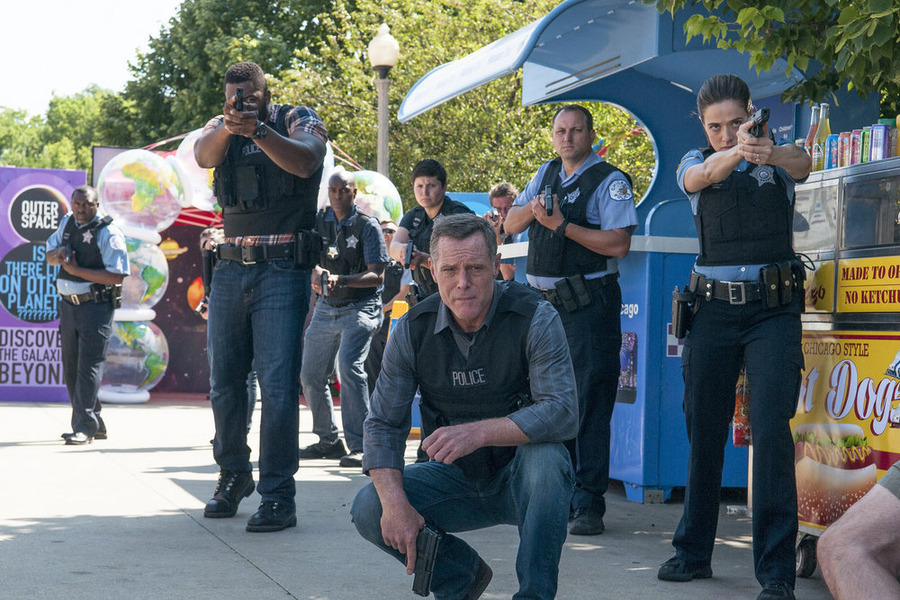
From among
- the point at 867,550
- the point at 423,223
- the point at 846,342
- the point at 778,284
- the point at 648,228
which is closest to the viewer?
the point at 867,550

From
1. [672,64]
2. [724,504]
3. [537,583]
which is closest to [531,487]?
[537,583]

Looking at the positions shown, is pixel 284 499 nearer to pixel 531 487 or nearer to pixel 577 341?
pixel 577 341

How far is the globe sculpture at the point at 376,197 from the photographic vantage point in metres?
13.2

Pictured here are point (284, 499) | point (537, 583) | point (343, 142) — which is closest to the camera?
point (537, 583)

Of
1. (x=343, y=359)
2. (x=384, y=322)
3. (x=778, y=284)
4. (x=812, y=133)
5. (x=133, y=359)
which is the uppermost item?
(x=812, y=133)

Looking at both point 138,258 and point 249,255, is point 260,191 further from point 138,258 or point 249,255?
point 138,258

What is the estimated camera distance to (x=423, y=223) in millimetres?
7340

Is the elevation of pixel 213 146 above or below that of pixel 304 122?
below

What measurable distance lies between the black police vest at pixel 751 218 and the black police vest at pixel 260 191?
201cm

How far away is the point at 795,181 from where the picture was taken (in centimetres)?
442

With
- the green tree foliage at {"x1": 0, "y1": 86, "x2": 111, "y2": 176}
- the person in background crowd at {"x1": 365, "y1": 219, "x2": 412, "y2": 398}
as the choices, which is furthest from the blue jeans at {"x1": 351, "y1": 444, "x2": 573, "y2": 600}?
the green tree foliage at {"x1": 0, "y1": 86, "x2": 111, "y2": 176}

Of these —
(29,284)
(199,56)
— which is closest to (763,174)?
(29,284)

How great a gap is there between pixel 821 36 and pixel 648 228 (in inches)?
70.3

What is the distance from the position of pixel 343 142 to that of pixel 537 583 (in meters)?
21.1
